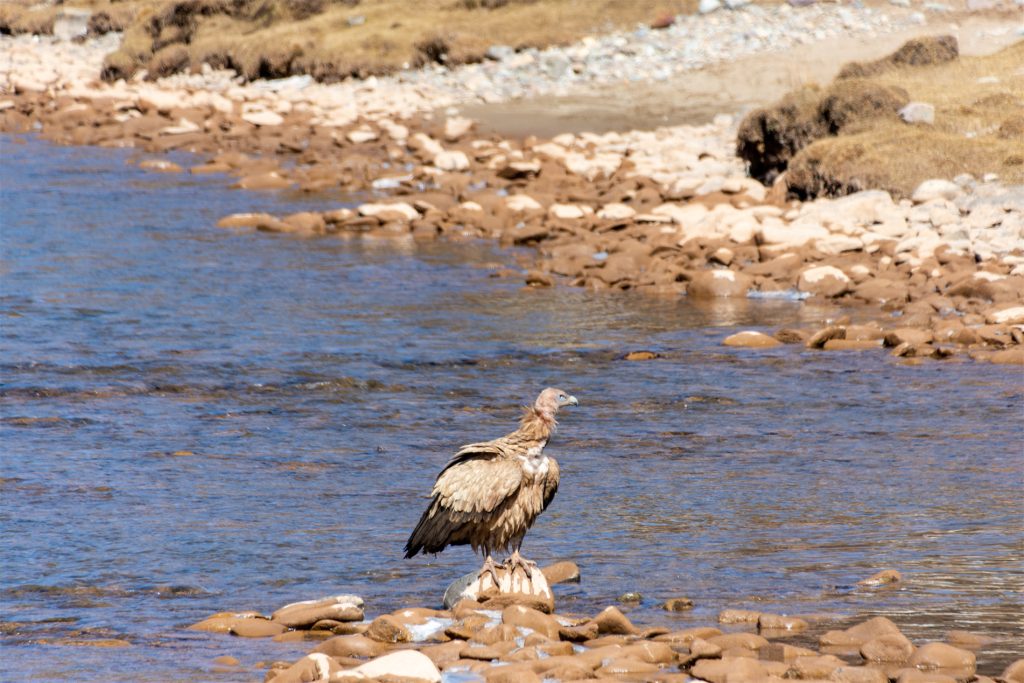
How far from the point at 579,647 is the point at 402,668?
1.06 meters

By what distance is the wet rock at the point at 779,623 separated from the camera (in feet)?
23.5

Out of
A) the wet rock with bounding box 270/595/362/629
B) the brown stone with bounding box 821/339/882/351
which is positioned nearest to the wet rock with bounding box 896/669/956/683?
the wet rock with bounding box 270/595/362/629

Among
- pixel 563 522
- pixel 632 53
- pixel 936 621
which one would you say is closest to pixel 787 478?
pixel 563 522

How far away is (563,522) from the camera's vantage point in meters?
9.38

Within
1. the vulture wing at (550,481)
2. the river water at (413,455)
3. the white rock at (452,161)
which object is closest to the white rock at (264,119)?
the white rock at (452,161)

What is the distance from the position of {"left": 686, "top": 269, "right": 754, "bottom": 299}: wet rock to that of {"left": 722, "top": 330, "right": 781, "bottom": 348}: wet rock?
2311 mm

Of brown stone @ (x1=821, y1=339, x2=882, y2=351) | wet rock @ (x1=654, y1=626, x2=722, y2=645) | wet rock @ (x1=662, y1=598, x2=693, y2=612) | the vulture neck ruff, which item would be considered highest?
the vulture neck ruff

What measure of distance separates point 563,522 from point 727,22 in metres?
26.8

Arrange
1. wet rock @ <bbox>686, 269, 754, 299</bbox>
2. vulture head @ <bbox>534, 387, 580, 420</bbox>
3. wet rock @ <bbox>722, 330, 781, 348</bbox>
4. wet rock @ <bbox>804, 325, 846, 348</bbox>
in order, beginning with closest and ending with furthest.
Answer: vulture head @ <bbox>534, 387, 580, 420</bbox>, wet rock @ <bbox>804, 325, 846, 348</bbox>, wet rock @ <bbox>722, 330, 781, 348</bbox>, wet rock @ <bbox>686, 269, 754, 299</bbox>

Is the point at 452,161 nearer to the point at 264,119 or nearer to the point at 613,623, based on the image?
the point at 264,119

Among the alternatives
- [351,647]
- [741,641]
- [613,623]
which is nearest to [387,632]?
[351,647]

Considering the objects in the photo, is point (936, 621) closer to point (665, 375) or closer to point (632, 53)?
point (665, 375)

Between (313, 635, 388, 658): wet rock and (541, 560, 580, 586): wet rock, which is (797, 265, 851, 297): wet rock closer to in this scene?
(541, 560, 580, 586): wet rock

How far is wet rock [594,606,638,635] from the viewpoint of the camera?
281 inches
